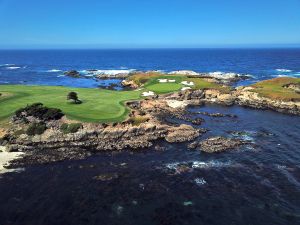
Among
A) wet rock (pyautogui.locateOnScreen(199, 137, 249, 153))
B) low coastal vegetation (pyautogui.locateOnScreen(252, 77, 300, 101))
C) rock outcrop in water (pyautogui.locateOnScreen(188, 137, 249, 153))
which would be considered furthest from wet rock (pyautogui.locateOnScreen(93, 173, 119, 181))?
low coastal vegetation (pyautogui.locateOnScreen(252, 77, 300, 101))

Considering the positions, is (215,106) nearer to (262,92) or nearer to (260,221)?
(262,92)

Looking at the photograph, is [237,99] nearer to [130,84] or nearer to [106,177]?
[130,84]

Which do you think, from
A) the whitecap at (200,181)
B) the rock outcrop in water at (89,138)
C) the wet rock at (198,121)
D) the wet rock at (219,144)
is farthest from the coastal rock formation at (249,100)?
the whitecap at (200,181)

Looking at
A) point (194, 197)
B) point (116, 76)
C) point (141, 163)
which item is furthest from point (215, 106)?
point (116, 76)

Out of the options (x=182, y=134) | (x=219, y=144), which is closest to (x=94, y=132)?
(x=182, y=134)

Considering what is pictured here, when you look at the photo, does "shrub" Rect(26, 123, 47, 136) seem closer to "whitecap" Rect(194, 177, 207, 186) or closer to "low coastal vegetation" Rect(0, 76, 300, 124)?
"low coastal vegetation" Rect(0, 76, 300, 124)
